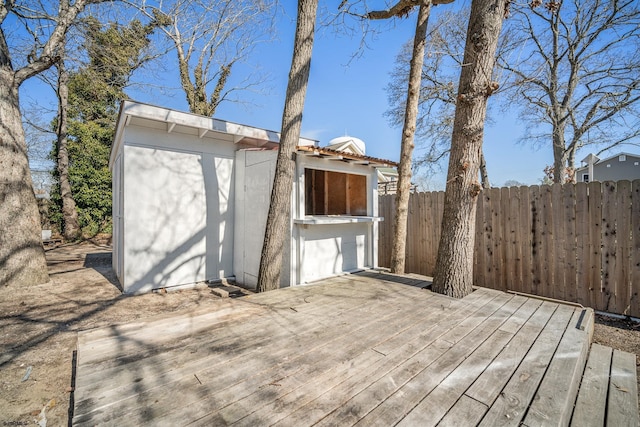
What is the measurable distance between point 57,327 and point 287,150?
3893 millimetres

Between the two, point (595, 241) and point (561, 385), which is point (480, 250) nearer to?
point (595, 241)

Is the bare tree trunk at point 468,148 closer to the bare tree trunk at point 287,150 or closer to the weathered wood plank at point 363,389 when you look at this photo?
the weathered wood plank at point 363,389

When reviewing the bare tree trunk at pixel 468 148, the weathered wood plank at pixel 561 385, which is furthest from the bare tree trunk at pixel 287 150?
the weathered wood plank at pixel 561 385

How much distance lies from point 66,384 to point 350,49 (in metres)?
6.83

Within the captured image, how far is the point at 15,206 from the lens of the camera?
499 centimetres

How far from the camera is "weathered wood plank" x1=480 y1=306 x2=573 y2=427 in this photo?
55.6 inches

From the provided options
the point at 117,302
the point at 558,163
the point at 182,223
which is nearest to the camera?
the point at 117,302

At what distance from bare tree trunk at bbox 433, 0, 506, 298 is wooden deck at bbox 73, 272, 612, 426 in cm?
61

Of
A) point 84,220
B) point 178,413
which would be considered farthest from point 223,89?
point 178,413

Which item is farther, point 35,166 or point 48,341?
point 35,166

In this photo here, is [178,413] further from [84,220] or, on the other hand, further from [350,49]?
[84,220]

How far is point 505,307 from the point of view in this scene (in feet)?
10.2

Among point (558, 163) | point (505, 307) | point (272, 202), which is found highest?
point (558, 163)

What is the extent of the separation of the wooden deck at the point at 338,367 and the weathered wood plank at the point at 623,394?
188 millimetres
